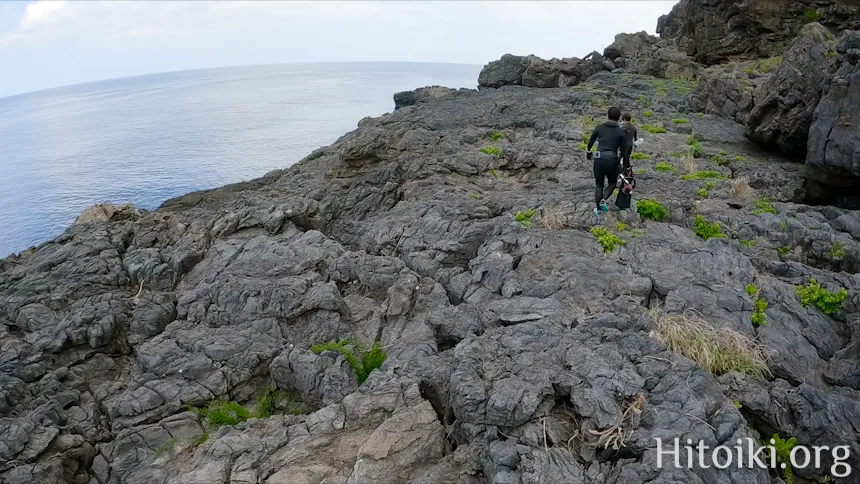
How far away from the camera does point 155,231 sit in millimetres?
19672

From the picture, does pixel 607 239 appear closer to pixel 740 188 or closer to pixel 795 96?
pixel 740 188

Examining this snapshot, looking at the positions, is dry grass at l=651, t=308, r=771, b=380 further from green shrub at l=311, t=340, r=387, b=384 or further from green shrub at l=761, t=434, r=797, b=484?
green shrub at l=311, t=340, r=387, b=384

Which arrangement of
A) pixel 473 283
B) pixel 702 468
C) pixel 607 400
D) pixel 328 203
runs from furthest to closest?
pixel 328 203, pixel 473 283, pixel 607 400, pixel 702 468

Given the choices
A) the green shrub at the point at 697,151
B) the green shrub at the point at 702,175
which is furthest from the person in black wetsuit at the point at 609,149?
the green shrub at the point at 697,151

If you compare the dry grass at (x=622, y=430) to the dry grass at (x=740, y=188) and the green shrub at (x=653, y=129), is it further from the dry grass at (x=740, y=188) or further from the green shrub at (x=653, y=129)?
the green shrub at (x=653, y=129)

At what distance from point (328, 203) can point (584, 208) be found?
37.2 feet

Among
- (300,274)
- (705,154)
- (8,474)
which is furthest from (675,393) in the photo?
(705,154)

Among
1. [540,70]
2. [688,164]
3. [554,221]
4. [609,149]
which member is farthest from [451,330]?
[540,70]

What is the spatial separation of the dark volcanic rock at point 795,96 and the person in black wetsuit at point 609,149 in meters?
12.1

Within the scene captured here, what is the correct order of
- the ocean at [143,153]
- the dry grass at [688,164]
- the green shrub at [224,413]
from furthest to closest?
the ocean at [143,153]
the dry grass at [688,164]
the green shrub at [224,413]

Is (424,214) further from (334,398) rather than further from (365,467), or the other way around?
(365,467)

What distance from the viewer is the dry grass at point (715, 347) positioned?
935 cm

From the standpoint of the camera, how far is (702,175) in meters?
19.4

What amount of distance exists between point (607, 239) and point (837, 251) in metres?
6.27
